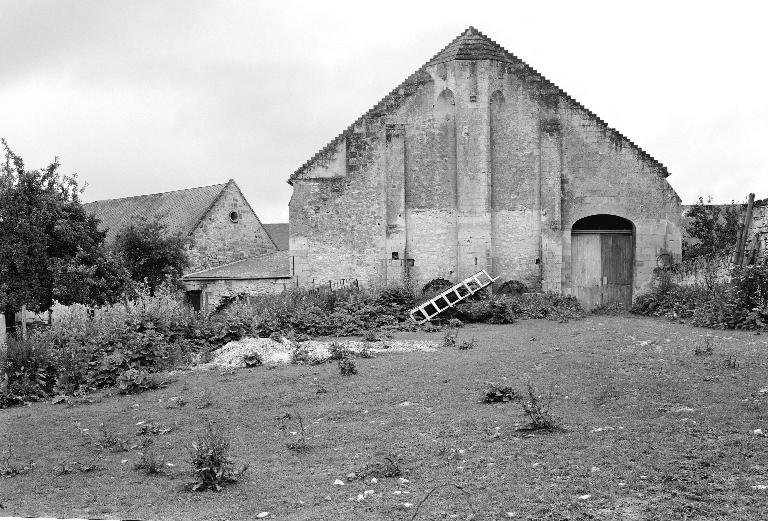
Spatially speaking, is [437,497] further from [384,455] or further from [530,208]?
[530,208]

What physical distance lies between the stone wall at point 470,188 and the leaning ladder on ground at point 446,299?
1.76m

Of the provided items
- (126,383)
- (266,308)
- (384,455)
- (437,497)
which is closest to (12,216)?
(266,308)

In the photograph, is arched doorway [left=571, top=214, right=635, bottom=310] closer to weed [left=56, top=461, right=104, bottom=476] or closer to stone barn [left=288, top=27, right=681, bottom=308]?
stone barn [left=288, top=27, right=681, bottom=308]

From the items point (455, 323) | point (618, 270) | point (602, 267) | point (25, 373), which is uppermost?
point (602, 267)

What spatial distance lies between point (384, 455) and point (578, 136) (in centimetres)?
1794

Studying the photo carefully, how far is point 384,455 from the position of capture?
7.33m

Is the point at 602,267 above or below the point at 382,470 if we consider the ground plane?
above

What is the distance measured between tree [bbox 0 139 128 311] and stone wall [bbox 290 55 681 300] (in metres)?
6.77

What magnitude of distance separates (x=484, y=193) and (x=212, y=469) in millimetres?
17220

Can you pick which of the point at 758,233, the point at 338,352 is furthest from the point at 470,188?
the point at 338,352

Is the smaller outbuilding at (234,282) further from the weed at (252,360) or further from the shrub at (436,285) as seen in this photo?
the weed at (252,360)

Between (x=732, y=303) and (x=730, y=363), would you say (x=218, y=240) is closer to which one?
(x=732, y=303)

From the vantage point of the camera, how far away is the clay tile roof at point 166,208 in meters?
33.7

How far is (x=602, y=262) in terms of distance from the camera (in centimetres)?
2320
